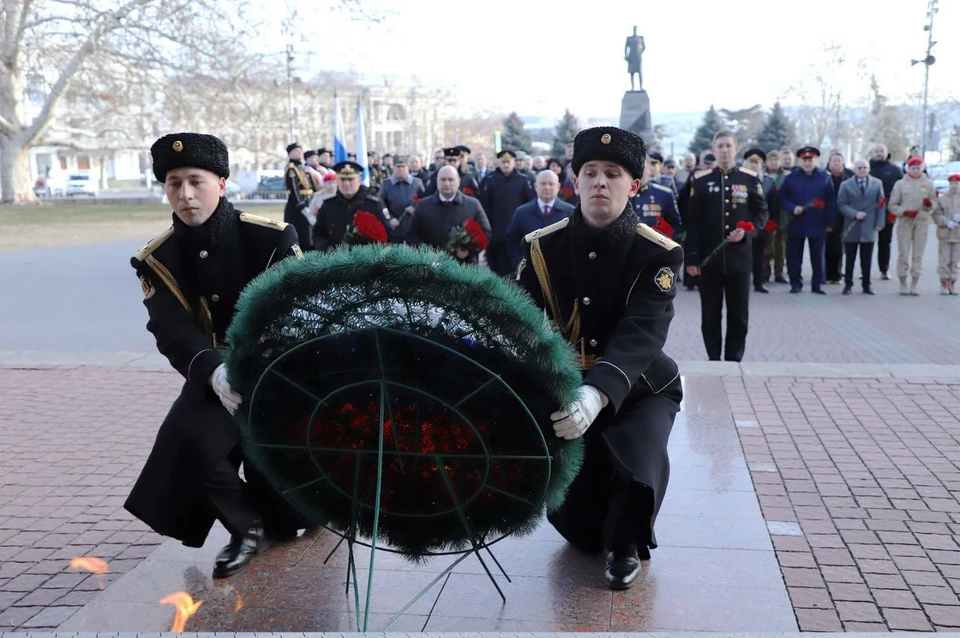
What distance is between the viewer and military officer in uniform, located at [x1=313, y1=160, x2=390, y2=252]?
11.7 meters

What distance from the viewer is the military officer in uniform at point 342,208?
1167cm

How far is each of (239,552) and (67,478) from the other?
207 cm

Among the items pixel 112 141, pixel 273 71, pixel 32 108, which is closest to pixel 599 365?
pixel 273 71

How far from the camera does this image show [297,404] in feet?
10.8

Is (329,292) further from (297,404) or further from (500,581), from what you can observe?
(500,581)

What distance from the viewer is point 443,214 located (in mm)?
11883

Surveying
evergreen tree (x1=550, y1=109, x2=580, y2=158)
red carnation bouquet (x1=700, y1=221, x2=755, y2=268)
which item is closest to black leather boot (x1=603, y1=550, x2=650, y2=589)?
red carnation bouquet (x1=700, y1=221, x2=755, y2=268)

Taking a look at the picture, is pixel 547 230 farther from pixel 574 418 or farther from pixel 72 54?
pixel 72 54

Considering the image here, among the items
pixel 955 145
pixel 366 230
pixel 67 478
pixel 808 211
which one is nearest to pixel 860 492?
pixel 67 478

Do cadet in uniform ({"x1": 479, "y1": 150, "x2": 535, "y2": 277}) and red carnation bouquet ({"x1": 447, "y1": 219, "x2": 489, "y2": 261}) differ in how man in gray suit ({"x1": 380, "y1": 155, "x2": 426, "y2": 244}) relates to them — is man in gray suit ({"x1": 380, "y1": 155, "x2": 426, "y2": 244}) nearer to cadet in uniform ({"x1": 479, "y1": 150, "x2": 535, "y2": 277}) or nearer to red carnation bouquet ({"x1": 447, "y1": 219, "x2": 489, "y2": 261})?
cadet in uniform ({"x1": 479, "y1": 150, "x2": 535, "y2": 277})

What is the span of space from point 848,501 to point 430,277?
3124mm

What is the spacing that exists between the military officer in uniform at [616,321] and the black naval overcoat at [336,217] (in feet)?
24.7

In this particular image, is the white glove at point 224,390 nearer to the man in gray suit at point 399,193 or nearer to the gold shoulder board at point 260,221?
the gold shoulder board at point 260,221

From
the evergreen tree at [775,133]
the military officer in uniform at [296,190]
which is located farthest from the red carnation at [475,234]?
the evergreen tree at [775,133]
